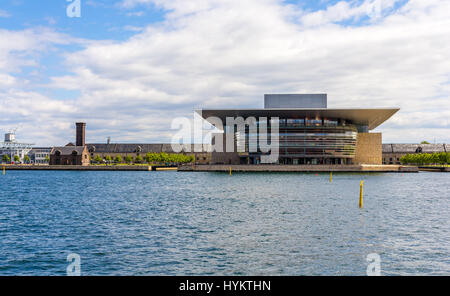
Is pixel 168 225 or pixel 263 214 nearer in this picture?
pixel 168 225

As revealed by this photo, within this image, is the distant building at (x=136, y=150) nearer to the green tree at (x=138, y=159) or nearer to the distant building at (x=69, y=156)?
the green tree at (x=138, y=159)

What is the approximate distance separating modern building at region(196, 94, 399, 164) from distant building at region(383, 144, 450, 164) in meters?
57.2

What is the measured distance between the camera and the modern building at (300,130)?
106m

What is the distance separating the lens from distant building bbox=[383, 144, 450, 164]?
166 metres

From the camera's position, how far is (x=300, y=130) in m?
108

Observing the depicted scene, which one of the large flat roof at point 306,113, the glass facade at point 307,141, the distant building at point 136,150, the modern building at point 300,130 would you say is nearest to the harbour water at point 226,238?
the large flat roof at point 306,113

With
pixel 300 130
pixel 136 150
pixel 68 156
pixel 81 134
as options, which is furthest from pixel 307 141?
pixel 136 150

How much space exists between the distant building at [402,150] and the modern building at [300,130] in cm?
5724

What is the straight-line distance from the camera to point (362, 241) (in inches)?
798

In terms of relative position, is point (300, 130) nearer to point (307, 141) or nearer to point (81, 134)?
point (307, 141)

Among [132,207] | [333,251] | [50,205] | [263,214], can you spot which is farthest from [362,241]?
[50,205]

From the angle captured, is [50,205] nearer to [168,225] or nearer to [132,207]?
[132,207]

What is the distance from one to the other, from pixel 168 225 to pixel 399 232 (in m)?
13.2
